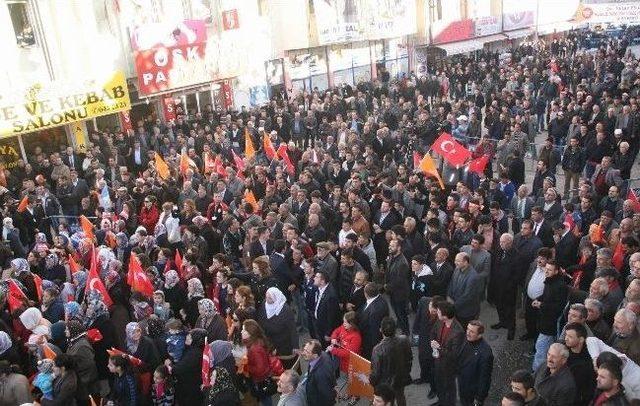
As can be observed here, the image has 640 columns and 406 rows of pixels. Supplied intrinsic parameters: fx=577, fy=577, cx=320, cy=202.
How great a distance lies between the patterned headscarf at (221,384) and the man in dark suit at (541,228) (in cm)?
507

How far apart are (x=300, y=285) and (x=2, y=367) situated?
12.4 feet

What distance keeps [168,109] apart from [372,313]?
16487 mm

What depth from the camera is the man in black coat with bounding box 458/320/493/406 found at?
556 cm

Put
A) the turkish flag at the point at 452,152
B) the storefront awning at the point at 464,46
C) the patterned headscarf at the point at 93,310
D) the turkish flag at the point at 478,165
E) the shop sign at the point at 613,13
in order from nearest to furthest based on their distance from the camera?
the patterned headscarf at the point at 93,310
the turkish flag at the point at 452,152
the turkish flag at the point at 478,165
the shop sign at the point at 613,13
the storefront awning at the point at 464,46

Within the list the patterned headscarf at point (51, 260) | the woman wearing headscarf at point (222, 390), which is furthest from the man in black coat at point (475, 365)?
the patterned headscarf at point (51, 260)

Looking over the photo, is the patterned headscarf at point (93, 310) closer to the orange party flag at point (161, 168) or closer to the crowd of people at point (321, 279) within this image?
the crowd of people at point (321, 279)

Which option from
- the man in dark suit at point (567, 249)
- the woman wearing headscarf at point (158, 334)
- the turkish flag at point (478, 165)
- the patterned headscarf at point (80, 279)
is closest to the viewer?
the woman wearing headscarf at point (158, 334)

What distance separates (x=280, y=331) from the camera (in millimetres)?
6672

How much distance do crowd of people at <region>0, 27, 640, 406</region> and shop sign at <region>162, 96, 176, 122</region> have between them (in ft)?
22.6

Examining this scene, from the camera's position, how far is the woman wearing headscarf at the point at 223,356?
5.78 metres

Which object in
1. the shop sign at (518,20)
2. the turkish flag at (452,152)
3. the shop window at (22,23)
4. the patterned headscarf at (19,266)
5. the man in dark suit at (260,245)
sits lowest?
the man in dark suit at (260,245)

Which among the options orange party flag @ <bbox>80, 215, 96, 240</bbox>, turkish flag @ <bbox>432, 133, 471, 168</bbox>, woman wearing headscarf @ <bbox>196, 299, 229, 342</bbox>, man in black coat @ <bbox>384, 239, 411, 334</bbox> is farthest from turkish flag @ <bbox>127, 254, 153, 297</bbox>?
turkish flag @ <bbox>432, 133, 471, 168</bbox>

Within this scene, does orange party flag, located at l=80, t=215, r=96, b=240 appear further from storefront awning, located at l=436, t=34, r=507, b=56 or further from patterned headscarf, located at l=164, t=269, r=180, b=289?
storefront awning, located at l=436, t=34, r=507, b=56

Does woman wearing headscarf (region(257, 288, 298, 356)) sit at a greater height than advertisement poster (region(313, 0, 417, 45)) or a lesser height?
lesser
